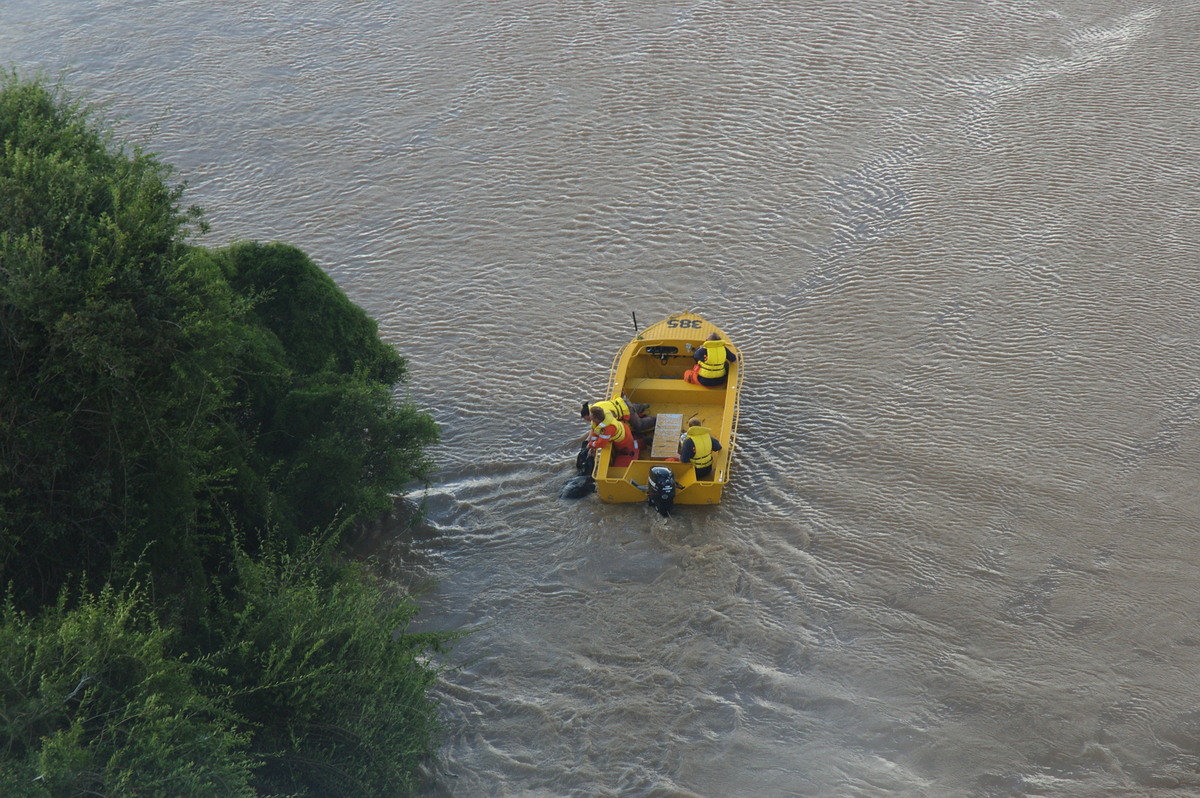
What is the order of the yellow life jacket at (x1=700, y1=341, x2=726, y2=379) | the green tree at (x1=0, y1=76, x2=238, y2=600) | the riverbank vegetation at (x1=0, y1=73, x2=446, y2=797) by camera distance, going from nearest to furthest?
the riverbank vegetation at (x1=0, y1=73, x2=446, y2=797)
the green tree at (x1=0, y1=76, x2=238, y2=600)
the yellow life jacket at (x1=700, y1=341, x2=726, y2=379)

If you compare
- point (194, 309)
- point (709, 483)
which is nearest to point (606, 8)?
point (709, 483)

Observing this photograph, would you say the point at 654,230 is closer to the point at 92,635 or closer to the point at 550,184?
the point at 550,184

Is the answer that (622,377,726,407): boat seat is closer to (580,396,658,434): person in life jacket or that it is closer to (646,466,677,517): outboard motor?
(580,396,658,434): person in life jacket

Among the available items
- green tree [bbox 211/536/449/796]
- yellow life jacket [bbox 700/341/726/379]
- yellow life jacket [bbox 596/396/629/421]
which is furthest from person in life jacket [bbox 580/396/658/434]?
green tree [bbox 211/536/449/796]

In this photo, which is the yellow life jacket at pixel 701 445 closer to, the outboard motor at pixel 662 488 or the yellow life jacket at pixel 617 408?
the outboard motor at pixel 662 488

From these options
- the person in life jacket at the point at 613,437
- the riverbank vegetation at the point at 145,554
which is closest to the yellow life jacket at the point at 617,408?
the person in life jacket at the point at 613,437
